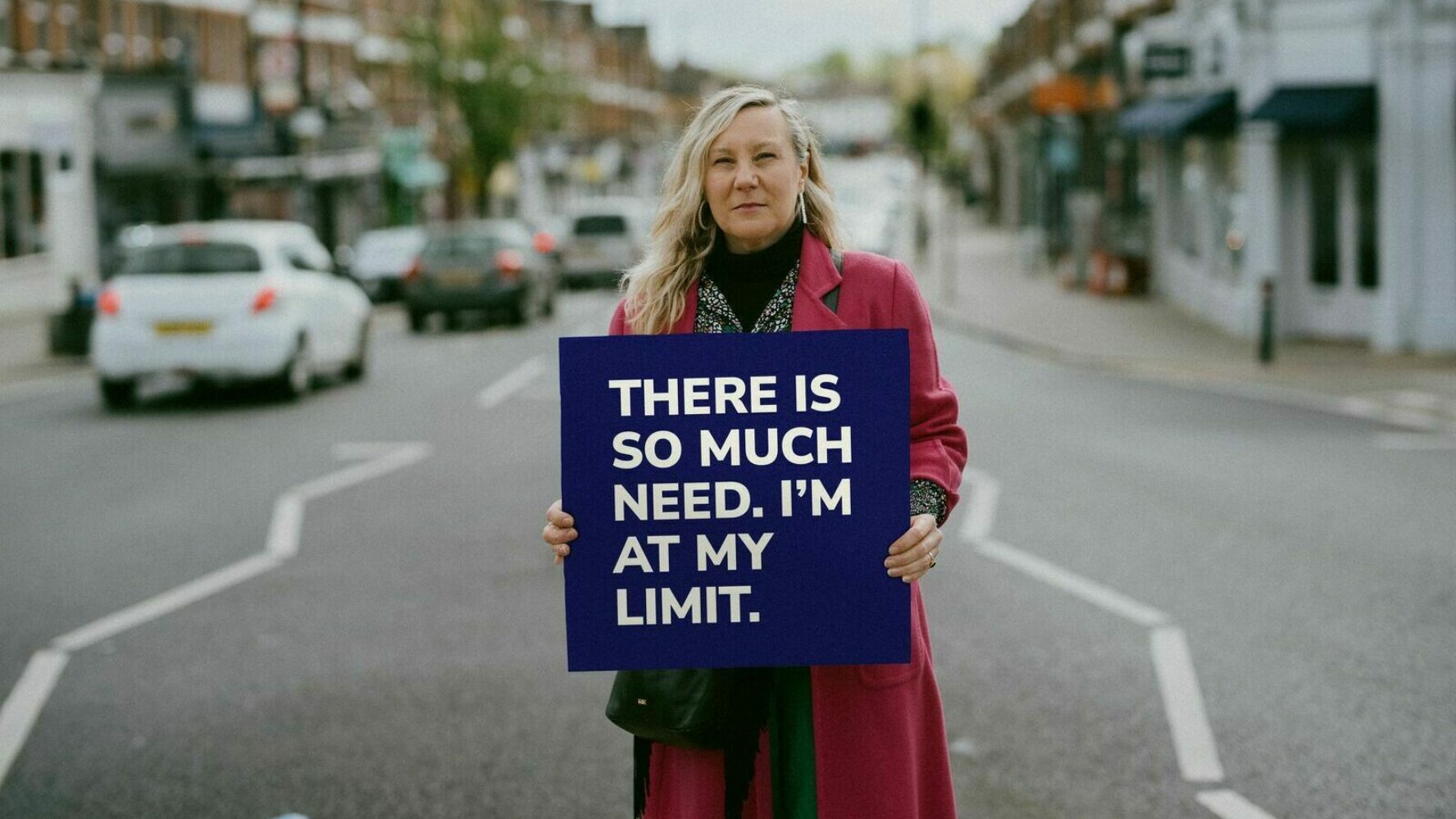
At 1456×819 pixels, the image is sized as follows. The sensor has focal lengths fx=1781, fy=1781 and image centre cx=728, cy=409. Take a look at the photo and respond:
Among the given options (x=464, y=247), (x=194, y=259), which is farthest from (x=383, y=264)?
(x=194, y=259)

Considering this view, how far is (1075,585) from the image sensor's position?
26.3ft

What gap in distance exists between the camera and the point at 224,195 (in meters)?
42.8

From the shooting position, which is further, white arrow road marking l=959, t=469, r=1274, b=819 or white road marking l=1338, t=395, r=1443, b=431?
white road marking l=1338, t=395, r=1443, b=431

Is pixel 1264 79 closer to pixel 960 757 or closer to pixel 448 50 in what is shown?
pixel 960 757

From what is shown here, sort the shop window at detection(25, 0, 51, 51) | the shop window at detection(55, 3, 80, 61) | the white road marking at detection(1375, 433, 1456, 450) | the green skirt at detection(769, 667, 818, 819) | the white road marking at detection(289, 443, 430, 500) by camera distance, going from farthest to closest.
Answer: the shop window at detection(55, 3, 80, 61), the shop window at detection(25, 0, 51, 51), the white road marking at detection(1375, 433, 1456, 450), the white road marking at detection(289, 443, 430, 500), the green skirt at detection(769, 667, 818, 819)

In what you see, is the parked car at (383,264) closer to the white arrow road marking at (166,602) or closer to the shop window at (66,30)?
the shop window at (66,30)

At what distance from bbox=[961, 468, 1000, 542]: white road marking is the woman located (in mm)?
6108

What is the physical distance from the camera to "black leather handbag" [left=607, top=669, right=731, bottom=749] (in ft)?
10.2

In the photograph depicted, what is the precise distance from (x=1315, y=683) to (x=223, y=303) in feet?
40.9

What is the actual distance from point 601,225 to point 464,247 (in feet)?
39.6

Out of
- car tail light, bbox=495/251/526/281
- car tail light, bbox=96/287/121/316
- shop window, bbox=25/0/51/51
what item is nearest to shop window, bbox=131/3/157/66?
shop window, bbox=25/0/51/51

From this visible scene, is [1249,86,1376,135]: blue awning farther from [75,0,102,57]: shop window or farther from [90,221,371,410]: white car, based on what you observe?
[75,0,102,57]: shop window

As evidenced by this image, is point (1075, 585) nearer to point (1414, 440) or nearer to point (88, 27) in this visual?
point (1414, 440)

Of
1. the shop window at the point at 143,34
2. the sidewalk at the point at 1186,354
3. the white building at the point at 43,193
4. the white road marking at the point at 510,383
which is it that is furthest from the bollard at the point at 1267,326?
the shop window at the point at 143,34
